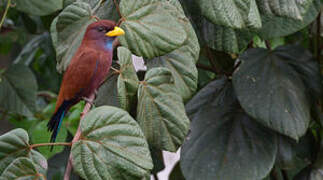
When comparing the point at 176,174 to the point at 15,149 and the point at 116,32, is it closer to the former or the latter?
the point at 116,32

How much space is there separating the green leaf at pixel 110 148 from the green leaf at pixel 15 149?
0.07 metres

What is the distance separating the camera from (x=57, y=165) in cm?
171

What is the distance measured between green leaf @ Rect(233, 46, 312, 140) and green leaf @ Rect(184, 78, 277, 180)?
0.29 ft

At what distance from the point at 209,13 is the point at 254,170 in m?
0.49

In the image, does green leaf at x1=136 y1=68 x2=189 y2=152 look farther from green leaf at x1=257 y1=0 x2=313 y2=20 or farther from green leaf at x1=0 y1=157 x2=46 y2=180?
green leaf at x1=257 y1=0 x2=313 y2=20

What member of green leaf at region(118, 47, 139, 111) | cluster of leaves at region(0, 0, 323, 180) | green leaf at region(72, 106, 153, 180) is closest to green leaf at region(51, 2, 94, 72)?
cluster of leaves at region(0, 0, 323, 180)

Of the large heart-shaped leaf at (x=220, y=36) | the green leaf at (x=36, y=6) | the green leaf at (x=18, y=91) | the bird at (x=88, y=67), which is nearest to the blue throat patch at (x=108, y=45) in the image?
the bird at (x=88, y=67)

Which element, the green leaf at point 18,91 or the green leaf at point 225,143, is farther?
the green leaf at point 18,91

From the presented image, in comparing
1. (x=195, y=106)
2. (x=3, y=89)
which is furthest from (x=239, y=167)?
(x=3, y=89)

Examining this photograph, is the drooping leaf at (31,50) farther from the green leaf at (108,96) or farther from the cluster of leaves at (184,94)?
the green leaf at (108,96)

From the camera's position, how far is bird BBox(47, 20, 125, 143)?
33.8 inches

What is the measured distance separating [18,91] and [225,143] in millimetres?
746

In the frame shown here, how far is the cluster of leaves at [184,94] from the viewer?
0.68 metres

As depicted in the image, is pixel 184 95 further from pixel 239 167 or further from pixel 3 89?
pixel 3 89
